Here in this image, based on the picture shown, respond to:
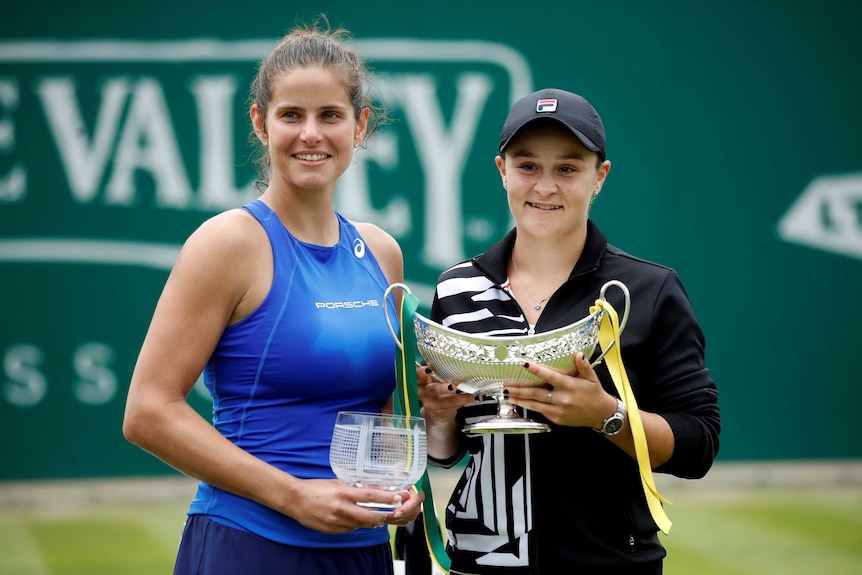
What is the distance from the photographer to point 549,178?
233cm

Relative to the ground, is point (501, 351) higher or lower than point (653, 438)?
higher

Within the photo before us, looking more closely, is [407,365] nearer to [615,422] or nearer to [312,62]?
[615,422]

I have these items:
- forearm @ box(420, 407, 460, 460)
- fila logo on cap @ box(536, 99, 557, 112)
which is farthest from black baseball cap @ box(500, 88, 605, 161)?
forearm @ box(420, 407, 460, 460)

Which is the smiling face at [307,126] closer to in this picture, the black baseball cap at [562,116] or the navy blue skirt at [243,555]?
the black baseball cap at [562,116]

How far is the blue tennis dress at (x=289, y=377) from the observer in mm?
2135

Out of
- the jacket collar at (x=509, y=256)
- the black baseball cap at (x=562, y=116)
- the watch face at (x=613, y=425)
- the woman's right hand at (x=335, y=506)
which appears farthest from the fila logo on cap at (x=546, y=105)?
the woman's right hand at (x=335, y=506)

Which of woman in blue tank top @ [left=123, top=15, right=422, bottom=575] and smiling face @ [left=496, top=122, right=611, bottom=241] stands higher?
smiling face @ [left=496, top=122, right=611, bottom=241]

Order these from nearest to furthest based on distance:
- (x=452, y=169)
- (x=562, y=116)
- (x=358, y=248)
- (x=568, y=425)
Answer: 1. (x=568, y=425)
2. (x=562, y=116)
3. (x=358, y=248)
4. (x=452, y=169)

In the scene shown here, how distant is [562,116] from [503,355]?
0.52 metres

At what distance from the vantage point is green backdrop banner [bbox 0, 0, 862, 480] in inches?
269

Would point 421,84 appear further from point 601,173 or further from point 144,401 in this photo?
point 144,401

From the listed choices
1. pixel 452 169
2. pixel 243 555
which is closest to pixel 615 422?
pixel 243 555

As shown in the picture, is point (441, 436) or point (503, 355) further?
point (441, 436)

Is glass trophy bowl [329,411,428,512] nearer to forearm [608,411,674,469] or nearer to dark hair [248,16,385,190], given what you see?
forearm [608,411,674,469]
